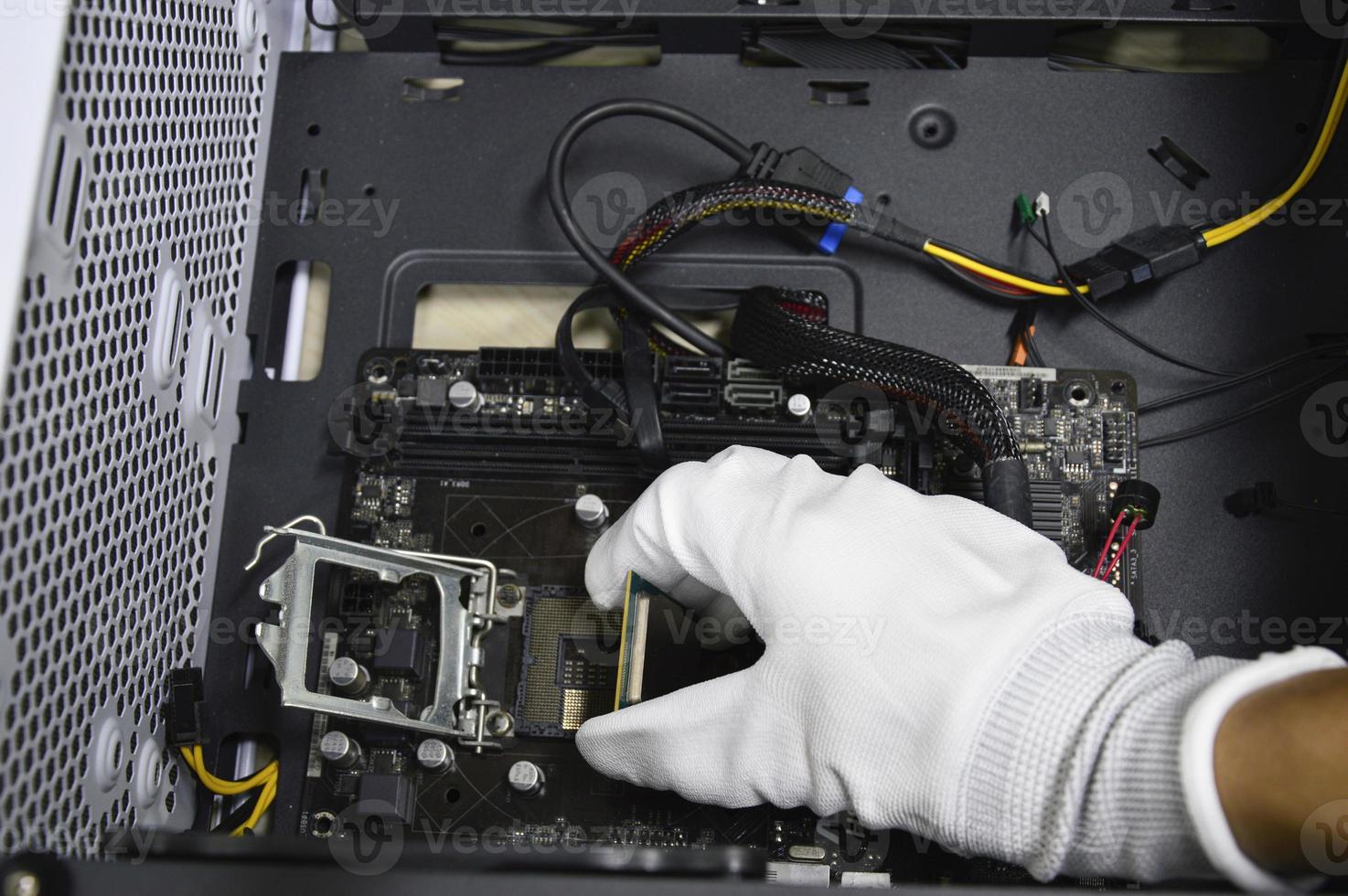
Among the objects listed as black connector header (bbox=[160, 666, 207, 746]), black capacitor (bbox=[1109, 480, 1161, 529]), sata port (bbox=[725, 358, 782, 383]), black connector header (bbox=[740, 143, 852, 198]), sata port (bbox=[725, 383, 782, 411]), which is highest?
black connector header (bbox=[740, 143, 852, 198])

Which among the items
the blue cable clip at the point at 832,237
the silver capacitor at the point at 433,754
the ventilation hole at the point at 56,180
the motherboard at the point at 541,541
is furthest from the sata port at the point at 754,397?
the ventilation hole at the point at 56,180

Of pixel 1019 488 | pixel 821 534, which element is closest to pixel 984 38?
pixel 1019 488

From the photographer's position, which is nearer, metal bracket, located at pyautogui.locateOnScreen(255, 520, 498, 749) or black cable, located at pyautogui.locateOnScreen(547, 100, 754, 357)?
metal bracket, located at pyautogui.locateOnScreen(255, 520, 498, 749)

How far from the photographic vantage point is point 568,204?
1615mm

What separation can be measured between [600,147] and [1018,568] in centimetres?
98

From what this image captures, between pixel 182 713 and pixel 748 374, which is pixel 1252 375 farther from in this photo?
pixel 182 713

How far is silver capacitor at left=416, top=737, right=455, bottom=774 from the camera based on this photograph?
1.47m

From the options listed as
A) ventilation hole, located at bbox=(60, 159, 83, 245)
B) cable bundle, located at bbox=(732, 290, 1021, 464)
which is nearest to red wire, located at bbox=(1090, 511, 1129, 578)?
cable bundle, located at bbox=(732, 290, 1021, 464)

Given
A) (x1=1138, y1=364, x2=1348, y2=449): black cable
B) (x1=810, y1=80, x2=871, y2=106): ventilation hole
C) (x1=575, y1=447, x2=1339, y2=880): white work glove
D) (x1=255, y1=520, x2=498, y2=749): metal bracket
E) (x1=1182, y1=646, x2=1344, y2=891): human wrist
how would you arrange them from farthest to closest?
(x1=810, y1=80, x2=871, y2=106): ventilation hole < (x1=1138, y1=364, x2=1348, y2=449): black cable < (x1=255, y1=520, x2=498, y2=749): metal bracket < (x1=575, y1=447, x2=1339, y2=880): white work glove < (x1=1182, y1=646, x2=1344, y2=891): human wrist

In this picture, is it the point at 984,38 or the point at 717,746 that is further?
the point at 984,38

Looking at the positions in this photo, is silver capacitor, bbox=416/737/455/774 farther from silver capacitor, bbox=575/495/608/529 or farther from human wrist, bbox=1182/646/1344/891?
human wrist, bbox=1182/646/1344/891

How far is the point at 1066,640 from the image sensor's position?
1.15 m

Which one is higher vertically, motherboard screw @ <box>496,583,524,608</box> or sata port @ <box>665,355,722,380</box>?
sata port @ <box>665,355,722,380</box>

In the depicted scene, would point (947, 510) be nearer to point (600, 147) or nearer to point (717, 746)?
point (717, 746)
